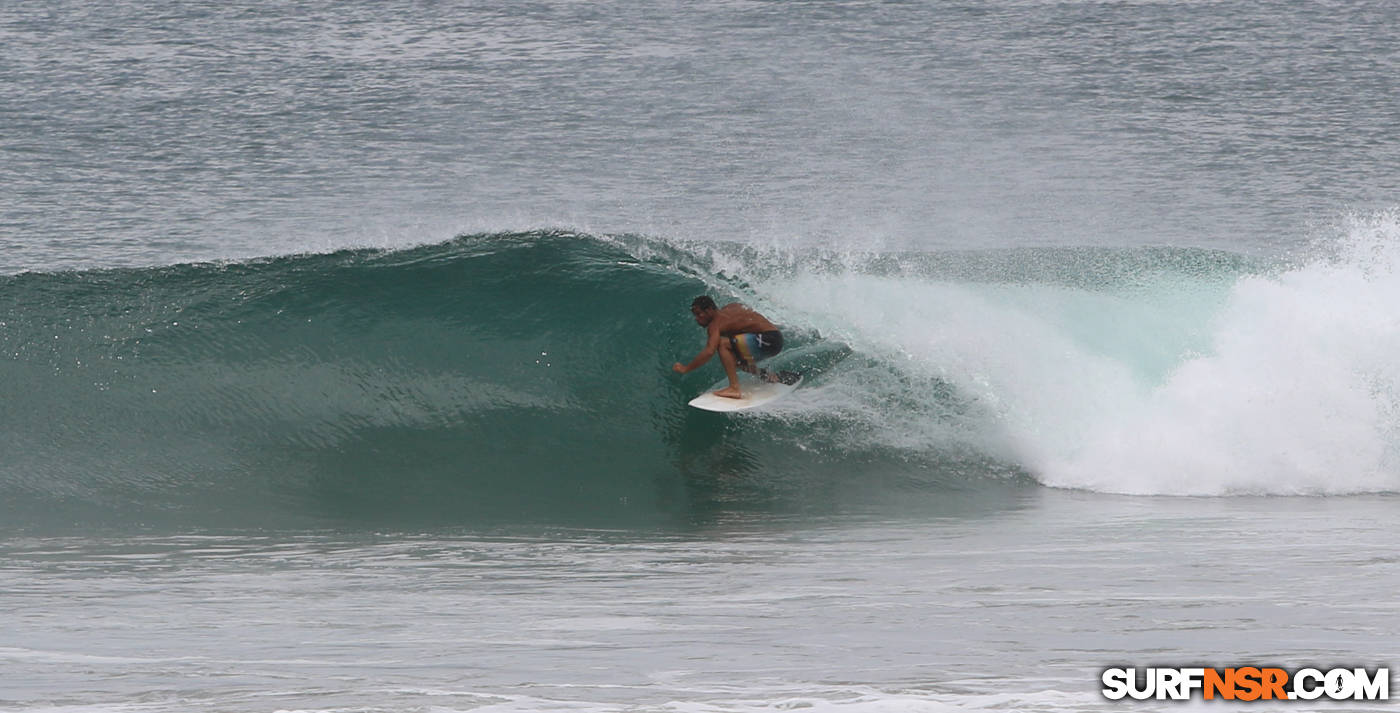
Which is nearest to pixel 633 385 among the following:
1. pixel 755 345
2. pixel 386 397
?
pixel 755 345

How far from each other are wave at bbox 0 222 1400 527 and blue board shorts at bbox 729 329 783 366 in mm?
392

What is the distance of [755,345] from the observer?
10172mm

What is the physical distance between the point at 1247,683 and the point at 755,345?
18.3 feet

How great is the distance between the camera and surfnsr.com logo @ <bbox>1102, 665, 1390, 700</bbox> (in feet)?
15.6

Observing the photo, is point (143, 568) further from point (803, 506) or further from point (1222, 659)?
point (1222, 659)

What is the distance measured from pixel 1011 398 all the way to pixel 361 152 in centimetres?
2156

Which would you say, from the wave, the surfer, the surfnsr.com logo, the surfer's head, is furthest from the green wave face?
the surfnsr.com logo

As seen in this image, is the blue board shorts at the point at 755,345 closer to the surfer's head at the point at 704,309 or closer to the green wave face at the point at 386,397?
the surfer's head at the point at 704,309

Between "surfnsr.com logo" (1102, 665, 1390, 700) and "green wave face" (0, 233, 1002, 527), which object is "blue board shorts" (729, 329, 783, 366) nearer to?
"green wave face" (0, 233, 1002, 527)

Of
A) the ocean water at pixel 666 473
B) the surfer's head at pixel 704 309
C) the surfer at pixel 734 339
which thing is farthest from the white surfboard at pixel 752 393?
the surfer's head at pixel 704 309

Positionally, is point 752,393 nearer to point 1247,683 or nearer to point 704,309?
point 704,309

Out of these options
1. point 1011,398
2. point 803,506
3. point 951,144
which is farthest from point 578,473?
point 951,144

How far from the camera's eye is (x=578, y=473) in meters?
9.88

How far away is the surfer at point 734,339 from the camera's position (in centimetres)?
1001
